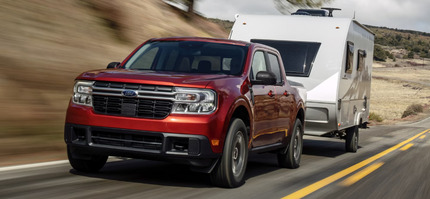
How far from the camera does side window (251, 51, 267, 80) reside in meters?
8.89

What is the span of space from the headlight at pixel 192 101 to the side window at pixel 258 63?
155 cm

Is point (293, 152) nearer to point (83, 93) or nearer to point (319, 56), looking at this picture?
point (319, 56)

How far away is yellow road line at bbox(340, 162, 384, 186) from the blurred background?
14.4ft

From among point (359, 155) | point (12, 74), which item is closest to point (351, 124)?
point (359, 155)

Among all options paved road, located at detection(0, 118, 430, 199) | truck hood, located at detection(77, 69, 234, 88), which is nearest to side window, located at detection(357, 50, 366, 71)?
paved road, located at detection(0, 118, 430, 199)

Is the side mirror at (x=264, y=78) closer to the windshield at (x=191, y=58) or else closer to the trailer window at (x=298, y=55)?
the windshield at (x=191, y=58)

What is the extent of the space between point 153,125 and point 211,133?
2.10 ft

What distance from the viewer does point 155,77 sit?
7.45 metres

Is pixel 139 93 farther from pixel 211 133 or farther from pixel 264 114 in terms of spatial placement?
pixel 264 114

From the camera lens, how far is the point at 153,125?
7.16 meters

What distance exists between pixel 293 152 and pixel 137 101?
405 centimetres

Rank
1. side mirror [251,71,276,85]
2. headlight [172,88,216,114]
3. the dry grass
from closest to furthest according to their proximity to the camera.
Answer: headlight [172,88,216,114], side mirror [251,71,276,85], the dry grass

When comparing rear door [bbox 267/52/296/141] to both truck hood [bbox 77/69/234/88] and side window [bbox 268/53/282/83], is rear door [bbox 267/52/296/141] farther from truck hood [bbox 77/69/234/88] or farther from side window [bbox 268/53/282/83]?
truck hood [bbox 77/69/234/88]

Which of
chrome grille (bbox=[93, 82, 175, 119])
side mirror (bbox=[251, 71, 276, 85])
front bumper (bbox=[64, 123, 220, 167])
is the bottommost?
front bumper (bbox=[64, 123, 220, 167])
